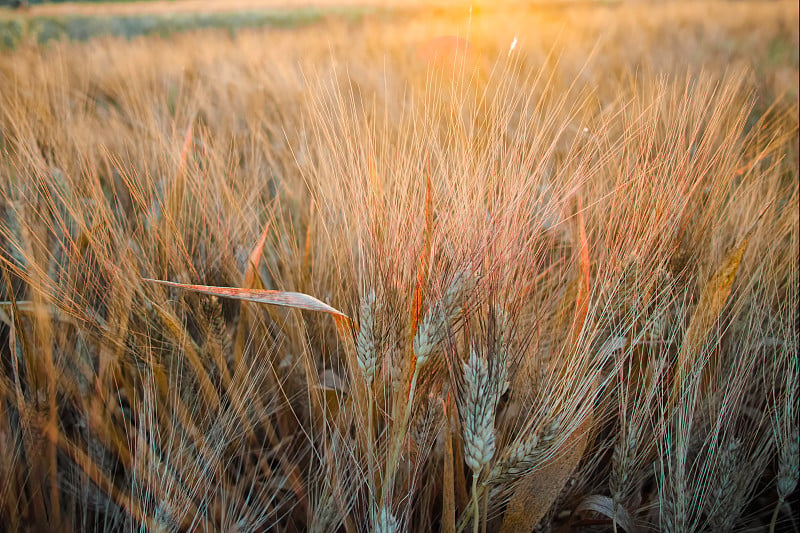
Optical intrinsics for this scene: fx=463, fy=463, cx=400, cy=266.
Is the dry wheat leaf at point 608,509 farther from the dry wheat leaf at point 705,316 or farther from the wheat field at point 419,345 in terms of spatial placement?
the dry wheat leaf at point 705,316

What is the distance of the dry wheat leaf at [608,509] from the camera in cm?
68

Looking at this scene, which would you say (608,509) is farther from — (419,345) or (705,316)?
(419,345)

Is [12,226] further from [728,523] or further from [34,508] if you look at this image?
[728,523]

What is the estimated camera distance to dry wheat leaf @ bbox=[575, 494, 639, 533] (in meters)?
0.68

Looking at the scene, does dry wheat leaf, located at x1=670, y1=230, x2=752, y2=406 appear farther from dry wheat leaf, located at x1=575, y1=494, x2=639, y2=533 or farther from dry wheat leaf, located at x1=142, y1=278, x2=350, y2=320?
dry wheat leaf, located at x1=142, y1=278, x2=350, y2=320

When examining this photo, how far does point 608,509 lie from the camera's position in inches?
27.9

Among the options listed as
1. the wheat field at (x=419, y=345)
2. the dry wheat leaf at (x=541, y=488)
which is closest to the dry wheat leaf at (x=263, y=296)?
the wheat field at (x=419, y=345)

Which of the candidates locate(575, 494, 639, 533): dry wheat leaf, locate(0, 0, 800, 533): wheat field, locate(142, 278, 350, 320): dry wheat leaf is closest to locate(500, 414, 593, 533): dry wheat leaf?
locate(0, 0, 800, 533): wheat field

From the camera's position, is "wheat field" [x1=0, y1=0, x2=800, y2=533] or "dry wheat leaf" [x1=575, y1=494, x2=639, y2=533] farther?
"dry wheat leaf" [x1=575, y1=494, x2=639, y2=533]

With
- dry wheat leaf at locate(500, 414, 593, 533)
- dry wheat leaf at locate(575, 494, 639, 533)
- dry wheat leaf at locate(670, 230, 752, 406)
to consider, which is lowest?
dry wheat leaf at locate(575, 494, 639, 533)

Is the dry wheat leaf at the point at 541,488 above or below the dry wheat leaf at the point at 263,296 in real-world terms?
below

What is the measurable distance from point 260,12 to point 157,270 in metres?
9.81

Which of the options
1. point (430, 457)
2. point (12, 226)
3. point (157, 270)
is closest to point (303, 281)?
point (157, 270)

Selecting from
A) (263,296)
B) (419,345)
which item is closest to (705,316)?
(419,345)
